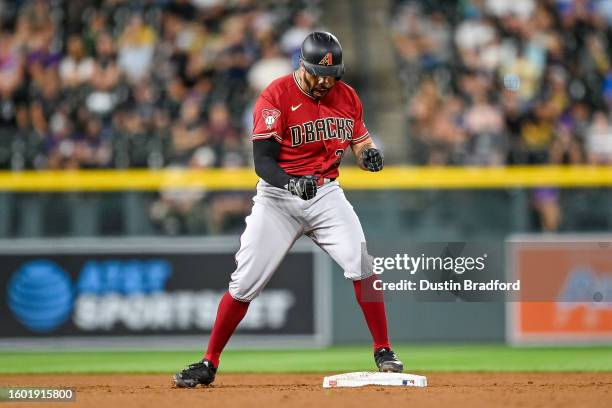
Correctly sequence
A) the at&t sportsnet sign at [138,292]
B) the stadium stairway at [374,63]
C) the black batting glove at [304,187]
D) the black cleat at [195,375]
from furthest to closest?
the stadium stairway at [374,63] → the at&t sportsnet sign at [138,292] → the black cleat at [195,375] → the black batting glove at [304,187]

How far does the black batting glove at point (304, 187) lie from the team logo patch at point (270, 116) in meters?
0.44

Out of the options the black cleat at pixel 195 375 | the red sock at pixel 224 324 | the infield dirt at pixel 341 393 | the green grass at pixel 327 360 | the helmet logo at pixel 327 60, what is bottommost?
the green grass at pixel 327 360

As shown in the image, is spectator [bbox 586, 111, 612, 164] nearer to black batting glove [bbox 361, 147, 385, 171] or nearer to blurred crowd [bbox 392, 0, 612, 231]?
blurred crowd [bbox 392, 0, 612, 231]

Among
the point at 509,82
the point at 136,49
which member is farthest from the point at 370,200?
the point at 136,49

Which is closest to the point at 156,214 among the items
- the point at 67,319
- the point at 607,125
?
the point at 67,319

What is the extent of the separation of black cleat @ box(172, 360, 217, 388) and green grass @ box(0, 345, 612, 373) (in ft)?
8.27

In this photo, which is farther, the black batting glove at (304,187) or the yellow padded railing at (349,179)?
the yellow padded railing at (349,179)

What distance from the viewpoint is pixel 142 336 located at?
11.9 metres

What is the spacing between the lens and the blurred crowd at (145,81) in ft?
39.5

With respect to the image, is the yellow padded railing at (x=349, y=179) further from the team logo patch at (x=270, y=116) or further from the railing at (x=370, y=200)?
the team logo patch at (x=270, y=116)

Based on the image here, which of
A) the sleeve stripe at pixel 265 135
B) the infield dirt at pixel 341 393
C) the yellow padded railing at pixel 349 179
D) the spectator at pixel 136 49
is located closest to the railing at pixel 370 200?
the yellow padded railing at pixel 349 179

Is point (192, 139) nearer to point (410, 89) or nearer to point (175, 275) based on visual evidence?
point (175, 275)

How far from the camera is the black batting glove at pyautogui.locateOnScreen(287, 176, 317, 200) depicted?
260 inches

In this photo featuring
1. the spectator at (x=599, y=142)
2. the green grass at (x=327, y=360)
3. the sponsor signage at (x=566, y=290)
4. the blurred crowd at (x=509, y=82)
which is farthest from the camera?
the blurred crowd at (x=509, y=82)
